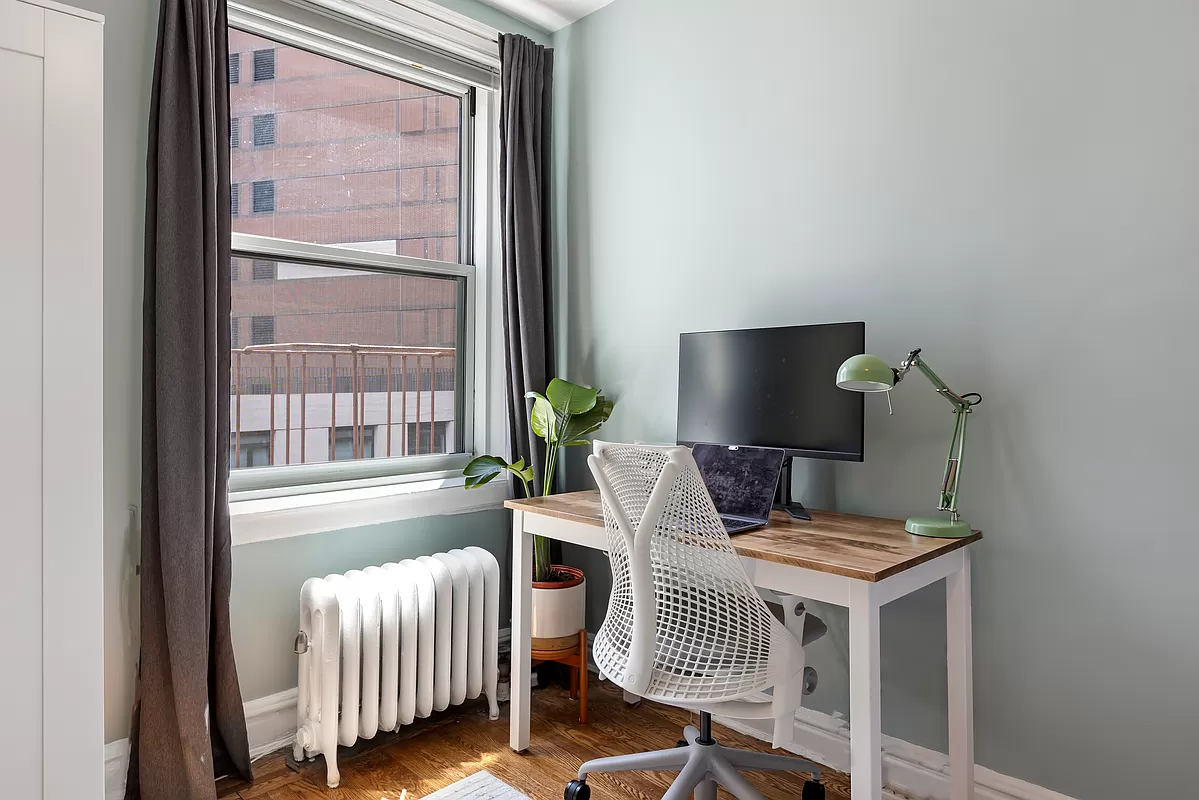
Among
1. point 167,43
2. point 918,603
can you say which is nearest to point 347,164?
point 167,43

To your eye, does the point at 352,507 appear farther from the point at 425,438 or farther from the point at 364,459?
the point at 425,438

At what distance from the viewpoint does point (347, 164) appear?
258cm

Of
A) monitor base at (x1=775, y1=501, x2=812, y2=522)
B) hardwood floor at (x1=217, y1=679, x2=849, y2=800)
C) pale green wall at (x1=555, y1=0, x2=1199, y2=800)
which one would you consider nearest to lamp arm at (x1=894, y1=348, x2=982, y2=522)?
pale green wall at (x1=555, y1=0, x2=1199, y2=800)

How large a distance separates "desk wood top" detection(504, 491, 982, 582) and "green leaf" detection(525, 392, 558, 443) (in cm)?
46

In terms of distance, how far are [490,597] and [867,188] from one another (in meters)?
1.77

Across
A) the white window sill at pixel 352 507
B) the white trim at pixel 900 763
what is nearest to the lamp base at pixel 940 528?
the white trim at pixel 900 763

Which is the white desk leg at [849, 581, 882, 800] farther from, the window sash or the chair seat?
the window sash

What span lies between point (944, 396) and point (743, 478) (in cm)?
56

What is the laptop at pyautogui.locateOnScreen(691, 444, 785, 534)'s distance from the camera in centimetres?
194

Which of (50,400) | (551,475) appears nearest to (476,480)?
(551,475)

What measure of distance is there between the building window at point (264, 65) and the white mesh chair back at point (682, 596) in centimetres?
176

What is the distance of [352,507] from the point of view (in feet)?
7.89

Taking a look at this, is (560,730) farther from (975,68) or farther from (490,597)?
(975,68)

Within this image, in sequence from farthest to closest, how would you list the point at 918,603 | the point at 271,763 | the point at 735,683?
1. the point at 271,763
2. the point at 918,603
3. the point at 735,683
